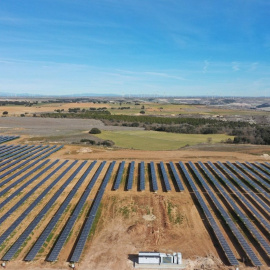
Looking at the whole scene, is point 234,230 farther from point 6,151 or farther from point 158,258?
point 6,151

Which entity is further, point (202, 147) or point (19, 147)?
point (202, 147)

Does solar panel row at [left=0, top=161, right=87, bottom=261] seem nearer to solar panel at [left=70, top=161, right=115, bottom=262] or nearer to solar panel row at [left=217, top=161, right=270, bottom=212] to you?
solar panel at [left=70, top=161, right=115, bottom=262]

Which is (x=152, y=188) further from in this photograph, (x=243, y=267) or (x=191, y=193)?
(x=243, y=267)

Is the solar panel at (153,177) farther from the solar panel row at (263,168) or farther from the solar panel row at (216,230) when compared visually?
the solar panel row at (263,168)

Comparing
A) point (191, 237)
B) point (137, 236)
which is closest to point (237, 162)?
point (191, 237)

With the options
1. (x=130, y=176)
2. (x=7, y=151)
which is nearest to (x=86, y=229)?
(x=130, y=176)

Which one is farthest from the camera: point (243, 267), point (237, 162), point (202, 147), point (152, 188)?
point (202, 147)

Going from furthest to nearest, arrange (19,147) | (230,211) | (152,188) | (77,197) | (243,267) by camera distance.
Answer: (19,147), (152,188), (77,197), (230,211), (243,267)

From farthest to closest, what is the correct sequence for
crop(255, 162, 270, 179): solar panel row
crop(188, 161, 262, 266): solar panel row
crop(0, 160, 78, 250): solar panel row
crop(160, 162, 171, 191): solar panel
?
1. crop(255, 162, 270, 179): solar panel row
2. crop(160, 162, 171, 191): solar panel
3. crop(0, 160, 78, 250): solar panel row
4. crop(188, 161, 262, 266): solar panel row

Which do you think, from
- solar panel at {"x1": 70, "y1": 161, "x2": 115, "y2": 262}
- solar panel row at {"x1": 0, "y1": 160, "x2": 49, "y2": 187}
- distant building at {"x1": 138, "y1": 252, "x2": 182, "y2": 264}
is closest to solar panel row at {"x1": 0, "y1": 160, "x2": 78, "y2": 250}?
solar panel at {"x1": 70, "y1": 161, "x2": 115, "y2": 262}
